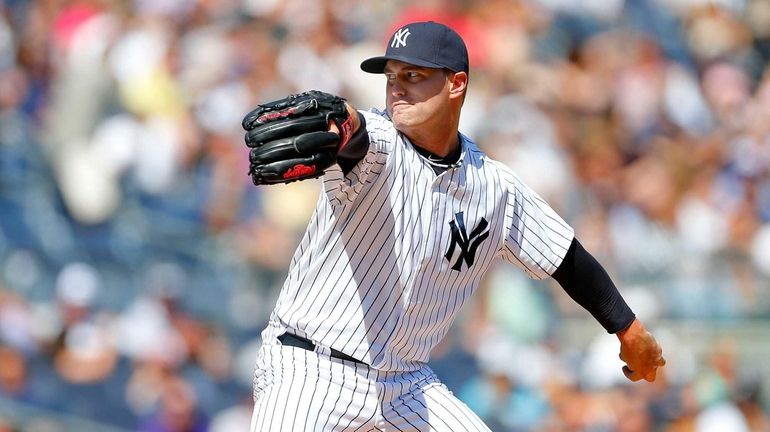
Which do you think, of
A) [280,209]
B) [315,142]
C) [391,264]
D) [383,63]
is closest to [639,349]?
[391,264]

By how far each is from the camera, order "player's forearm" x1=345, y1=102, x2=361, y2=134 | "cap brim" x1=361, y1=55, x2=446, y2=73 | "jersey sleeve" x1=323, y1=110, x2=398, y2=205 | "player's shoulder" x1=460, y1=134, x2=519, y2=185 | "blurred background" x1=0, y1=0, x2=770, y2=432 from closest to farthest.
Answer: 1. "player's forearm" x1=345, y1=102, x2=361, y2=134
2. "jersey sleeve" x1=323, y1=110, x2=398, y2=205
3. "cap brim" x1=361, y1=55, x2=446, y2=73
4. "player's shoulder" x1=460, y1=134, x2=519, y2=185
5. "blurred background" x1=0, y1=0, x2=770, y2=432

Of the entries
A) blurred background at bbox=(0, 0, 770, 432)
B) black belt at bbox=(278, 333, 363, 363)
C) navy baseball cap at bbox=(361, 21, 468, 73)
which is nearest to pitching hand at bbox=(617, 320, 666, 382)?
black belt at bbox=(278, 333, 363, 363)

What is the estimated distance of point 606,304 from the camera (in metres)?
4.31

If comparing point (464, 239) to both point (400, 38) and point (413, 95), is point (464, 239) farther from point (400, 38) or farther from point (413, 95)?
point (400, 38)

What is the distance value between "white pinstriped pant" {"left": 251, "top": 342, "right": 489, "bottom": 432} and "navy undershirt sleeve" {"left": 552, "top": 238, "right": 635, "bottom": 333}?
2.01 ft

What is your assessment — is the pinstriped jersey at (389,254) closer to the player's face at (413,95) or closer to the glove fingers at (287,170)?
the player's face at (413,95)

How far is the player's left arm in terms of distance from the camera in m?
4.31

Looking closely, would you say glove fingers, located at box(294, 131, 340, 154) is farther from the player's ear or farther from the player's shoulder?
the player's shoulder

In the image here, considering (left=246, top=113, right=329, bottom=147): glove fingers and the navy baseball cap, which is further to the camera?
the navy baseball cap

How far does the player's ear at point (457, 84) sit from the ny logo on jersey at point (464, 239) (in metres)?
0.39

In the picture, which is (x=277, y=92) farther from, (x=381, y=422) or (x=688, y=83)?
(x=381, y=422)

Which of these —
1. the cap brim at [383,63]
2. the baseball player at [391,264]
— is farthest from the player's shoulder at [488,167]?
the cap brim at [383,63]

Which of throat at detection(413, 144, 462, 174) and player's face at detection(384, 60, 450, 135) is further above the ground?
player's face at detection(384, 60, 450, 135)

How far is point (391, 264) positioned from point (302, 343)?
392 millimetres
